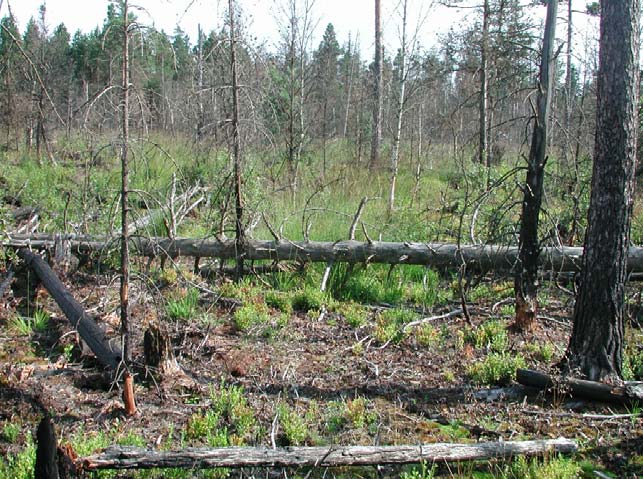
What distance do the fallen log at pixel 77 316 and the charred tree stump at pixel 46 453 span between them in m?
1.93

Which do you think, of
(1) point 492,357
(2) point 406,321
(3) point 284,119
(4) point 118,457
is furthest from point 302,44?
(4) point 118,457

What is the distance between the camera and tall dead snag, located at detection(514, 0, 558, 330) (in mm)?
6062

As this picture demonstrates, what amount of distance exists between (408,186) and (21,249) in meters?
11.7

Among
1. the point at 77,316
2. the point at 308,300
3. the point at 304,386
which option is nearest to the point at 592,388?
the point at 304,386

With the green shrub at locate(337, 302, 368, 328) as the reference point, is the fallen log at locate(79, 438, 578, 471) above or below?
below

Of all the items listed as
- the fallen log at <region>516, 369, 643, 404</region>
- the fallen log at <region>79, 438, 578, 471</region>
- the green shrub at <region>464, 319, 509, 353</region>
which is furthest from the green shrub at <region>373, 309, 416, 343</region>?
the fallen log at <region>79, 438, 578, 471</region>

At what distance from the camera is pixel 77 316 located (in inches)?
245

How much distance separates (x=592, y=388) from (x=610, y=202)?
1.58 m

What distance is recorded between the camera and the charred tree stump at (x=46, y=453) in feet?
10.1

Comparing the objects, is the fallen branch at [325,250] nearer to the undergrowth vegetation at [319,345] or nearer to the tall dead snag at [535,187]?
the undergrowth vegetation at [319,345]

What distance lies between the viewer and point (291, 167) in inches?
559

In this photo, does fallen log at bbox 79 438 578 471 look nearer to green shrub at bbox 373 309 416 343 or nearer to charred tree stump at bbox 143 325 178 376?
charred tree stump at bbox 143 325 178 376

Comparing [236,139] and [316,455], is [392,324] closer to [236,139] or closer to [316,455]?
[236,139]

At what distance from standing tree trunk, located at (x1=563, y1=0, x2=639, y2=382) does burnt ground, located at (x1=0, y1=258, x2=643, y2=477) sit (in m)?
0.51
